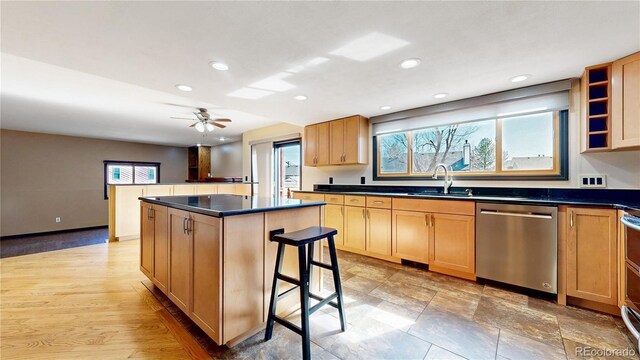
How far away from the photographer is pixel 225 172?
7562 mm

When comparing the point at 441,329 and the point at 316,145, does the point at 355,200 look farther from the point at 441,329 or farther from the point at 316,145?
the point at 441,329

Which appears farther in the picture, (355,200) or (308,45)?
(355,200)

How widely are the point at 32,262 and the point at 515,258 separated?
575 cm

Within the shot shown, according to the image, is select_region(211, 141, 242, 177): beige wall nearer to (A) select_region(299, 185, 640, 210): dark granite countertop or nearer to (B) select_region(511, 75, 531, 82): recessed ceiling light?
(A) select_region(299, 185, 640, 210): dark granite countertop

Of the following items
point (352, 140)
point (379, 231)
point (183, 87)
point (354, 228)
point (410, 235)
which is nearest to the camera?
point (183, 87)

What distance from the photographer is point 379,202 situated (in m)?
3.29

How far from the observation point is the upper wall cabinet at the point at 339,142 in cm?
388

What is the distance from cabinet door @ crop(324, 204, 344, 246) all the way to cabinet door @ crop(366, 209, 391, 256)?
455 millimetres

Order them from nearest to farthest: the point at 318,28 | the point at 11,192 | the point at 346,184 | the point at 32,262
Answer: the point at 318,28
the point at 32,262
the point at 346,184
the point at 11,192

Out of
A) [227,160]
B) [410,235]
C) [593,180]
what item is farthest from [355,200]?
[227,160]

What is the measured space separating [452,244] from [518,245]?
57 cm

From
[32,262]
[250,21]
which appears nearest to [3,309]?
[32,262]

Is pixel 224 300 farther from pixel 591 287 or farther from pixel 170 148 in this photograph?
A: pixel 170 148

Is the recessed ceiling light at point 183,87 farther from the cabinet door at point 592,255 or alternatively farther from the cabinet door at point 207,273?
the cabinet door at point 592,255
